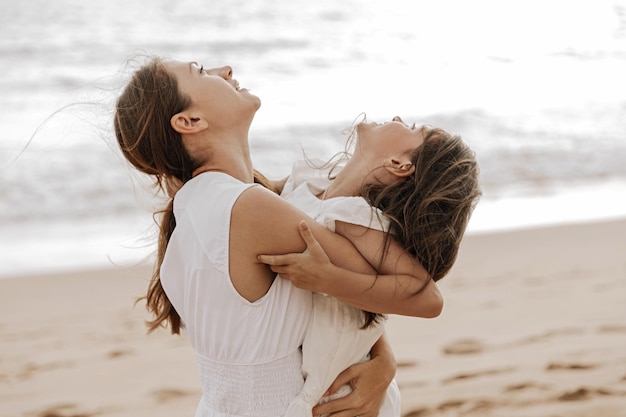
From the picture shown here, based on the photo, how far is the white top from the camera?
7.55 ft

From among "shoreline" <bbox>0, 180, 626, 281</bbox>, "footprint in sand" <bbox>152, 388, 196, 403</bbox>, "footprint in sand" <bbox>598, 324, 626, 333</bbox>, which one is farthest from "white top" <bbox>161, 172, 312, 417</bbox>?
"shoreline" <bbox>0, 180, 626, 281</bbox>

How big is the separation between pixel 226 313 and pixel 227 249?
0.17m

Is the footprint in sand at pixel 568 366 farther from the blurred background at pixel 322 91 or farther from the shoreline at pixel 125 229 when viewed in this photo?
the shoreline at pixel 125 229

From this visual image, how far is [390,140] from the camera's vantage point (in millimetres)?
2543

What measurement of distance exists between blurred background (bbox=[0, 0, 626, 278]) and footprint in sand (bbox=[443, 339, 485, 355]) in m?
2.12

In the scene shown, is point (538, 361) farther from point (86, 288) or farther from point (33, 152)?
point (33, 152)

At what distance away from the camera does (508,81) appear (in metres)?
13.7

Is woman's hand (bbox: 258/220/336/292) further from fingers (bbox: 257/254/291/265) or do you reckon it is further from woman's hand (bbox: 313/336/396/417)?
woman's hand (bbox: 313/336/396/417)

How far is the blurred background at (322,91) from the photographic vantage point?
781 centimetres

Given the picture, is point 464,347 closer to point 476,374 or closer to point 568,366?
point 476,374

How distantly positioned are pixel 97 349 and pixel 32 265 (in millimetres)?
1460

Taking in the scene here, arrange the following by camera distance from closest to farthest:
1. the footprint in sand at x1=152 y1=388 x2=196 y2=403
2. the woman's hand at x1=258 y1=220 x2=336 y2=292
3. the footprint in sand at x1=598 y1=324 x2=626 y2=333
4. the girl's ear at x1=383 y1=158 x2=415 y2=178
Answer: the woman's hand at x1=258 y1=220 x2=336 y2=292, the girl's ear at x1=383 y1=158 x2=415 y2=178, the footprint in sand at x1=152 y1=388 x2=196 y2=403, the footprint in sand at x1=598 y1=324 x2=626 y2=333

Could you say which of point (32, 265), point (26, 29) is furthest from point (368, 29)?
point (32, 265)

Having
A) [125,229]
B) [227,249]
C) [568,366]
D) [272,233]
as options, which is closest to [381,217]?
[272,233]
